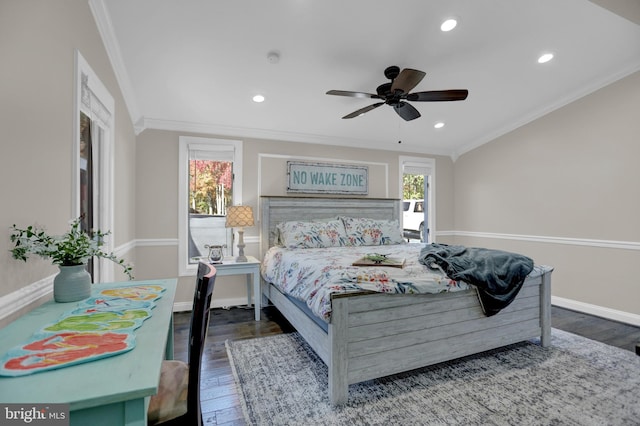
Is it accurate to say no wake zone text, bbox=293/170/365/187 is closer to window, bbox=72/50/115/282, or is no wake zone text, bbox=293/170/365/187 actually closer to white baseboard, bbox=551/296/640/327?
window, bbox=72/50/115/282

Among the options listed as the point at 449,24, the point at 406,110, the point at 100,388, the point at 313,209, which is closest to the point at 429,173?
the point at 313,209

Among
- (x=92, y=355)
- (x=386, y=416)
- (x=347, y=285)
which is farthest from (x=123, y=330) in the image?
(x=386, y=416)

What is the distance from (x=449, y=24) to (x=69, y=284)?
10.4 feet

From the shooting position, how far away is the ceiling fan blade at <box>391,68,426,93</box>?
2.29 metres

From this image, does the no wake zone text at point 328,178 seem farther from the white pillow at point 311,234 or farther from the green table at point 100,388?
the green table at point 100,388

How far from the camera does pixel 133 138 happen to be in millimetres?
3482

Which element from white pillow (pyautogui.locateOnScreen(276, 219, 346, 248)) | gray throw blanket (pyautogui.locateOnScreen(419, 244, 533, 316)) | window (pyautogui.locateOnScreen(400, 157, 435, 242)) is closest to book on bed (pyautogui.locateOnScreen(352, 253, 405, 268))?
gray throw blanket (pyautogui.locateOnScreen(419, 244, 533, 316))

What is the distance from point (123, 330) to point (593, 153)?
4912 mm

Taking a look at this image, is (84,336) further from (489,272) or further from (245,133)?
(245,133)

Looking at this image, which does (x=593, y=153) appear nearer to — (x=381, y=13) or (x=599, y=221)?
(x=599, y=221)

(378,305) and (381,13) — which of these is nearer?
(378,305)

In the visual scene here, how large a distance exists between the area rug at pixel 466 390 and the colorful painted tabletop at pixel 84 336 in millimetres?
1089

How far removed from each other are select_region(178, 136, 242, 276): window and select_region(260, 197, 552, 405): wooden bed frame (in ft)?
5.24

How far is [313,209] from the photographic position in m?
4.36
